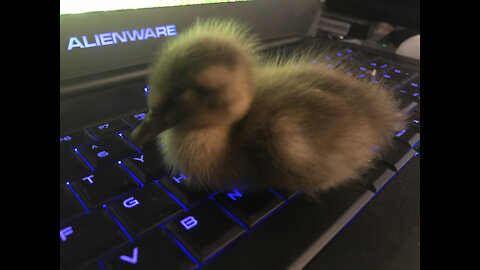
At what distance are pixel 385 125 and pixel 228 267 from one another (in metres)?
0.40

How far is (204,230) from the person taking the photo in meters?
0.40

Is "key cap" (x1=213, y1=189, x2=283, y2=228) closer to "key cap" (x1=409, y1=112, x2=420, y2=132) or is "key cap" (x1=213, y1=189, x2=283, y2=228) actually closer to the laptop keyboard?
the laptop keyboard

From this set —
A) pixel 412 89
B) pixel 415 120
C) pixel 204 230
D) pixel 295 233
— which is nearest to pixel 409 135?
pixel 415 120

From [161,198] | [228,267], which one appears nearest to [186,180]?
[161,198]

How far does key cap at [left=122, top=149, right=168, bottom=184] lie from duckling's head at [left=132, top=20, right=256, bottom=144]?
6 cm

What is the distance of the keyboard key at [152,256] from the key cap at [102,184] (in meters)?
0.10

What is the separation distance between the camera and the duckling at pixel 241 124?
0.43 metres

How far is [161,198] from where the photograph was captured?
1.45 ft

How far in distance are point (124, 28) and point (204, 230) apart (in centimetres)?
58

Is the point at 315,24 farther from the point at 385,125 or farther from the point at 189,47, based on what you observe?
the point at 189,47

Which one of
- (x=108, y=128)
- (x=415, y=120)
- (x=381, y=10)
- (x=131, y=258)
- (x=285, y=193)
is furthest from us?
(x=381, y=10)

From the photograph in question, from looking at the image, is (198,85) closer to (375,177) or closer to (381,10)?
(375,177)

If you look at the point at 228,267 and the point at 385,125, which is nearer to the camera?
the point at 228,267

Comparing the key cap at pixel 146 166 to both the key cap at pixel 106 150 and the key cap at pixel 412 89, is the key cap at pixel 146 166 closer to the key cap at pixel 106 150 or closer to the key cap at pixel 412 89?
the key cap at pixel 106 150
